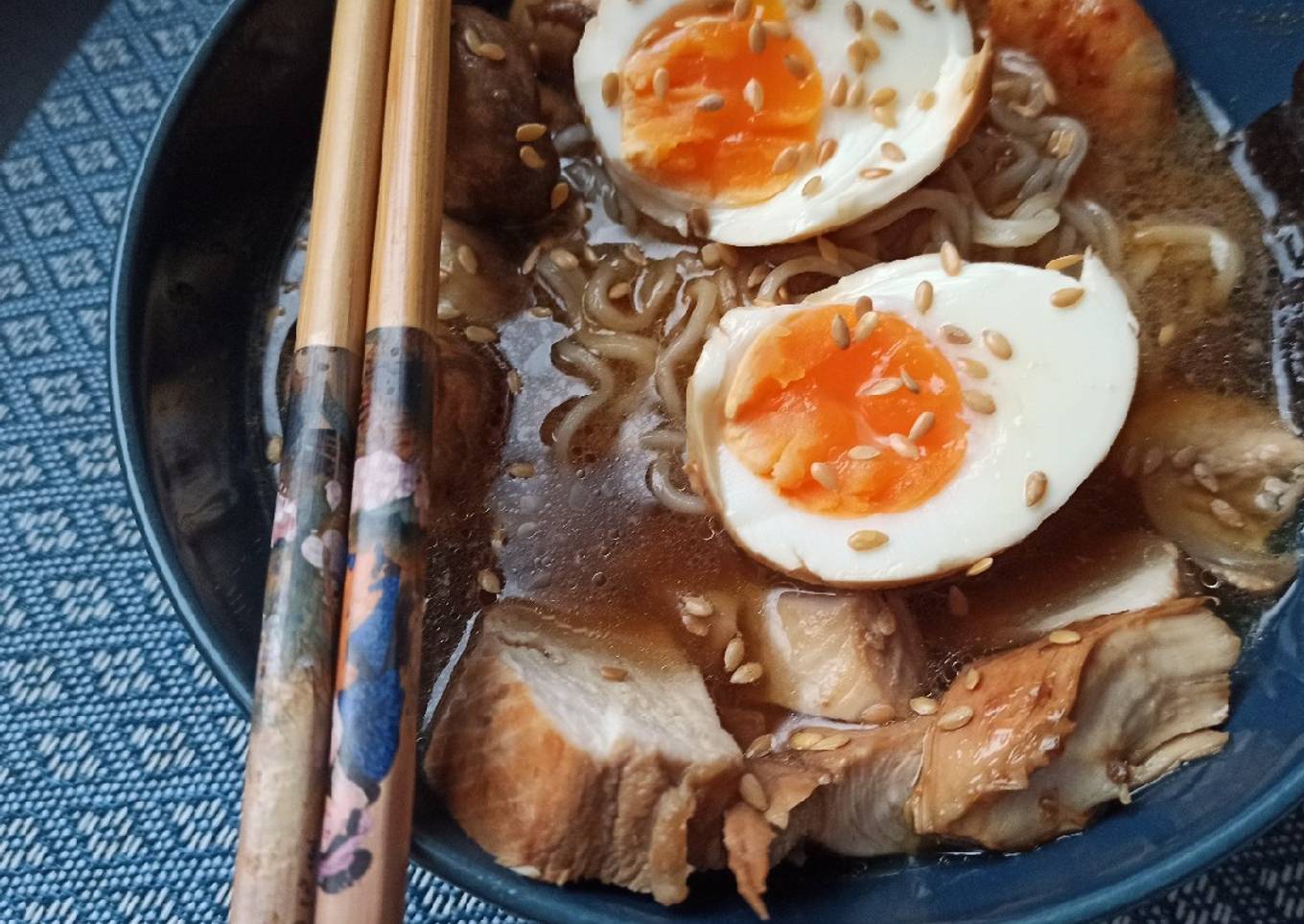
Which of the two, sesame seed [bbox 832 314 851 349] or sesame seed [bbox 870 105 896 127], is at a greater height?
sesame seed [bbox 870 105 896 127]

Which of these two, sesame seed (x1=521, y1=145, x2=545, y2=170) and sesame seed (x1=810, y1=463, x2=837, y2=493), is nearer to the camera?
sesame seed (x1=810, y1=463, x2=837, y2=493)

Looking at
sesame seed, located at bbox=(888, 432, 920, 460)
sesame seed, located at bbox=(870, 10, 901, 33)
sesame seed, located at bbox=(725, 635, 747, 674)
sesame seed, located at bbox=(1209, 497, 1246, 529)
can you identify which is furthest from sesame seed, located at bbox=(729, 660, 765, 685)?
sesame seed, located at bbox=(870, 10, 901, 33)

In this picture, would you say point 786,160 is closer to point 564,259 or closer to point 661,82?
point 661,82

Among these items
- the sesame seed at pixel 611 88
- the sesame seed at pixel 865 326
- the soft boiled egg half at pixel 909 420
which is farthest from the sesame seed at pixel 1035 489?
the sesame seed at pixel 611 88

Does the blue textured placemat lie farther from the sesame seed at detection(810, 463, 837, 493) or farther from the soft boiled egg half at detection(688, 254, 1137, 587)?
the sesame seed at detection(810, 463, 837, 493)

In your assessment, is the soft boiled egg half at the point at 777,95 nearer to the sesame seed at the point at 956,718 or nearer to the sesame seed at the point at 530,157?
the sesame seed at the point at 530,157

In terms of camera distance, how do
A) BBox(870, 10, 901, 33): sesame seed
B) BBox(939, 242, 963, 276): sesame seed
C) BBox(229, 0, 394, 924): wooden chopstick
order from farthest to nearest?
1. BBox(870, 10, 901, 33): sesame seed
2. BBox(939, 242, 963, 276): sesame seed
3. BBox(229, 0, 394, 924): wooden chopstick

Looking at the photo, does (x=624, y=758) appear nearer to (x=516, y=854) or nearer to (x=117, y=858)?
(x=516, y=854)
